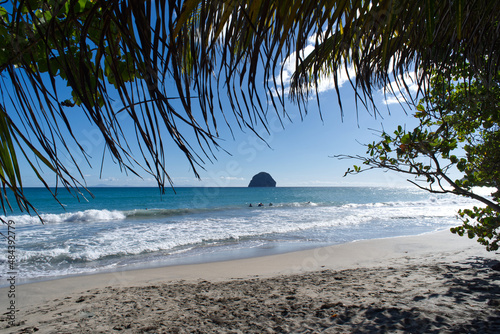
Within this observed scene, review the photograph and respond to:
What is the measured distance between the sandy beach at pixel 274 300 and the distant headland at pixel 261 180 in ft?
341

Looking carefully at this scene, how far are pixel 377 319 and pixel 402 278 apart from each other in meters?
1.96

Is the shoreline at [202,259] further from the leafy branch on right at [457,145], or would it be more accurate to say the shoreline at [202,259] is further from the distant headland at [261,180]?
the distant headland at [261,180]

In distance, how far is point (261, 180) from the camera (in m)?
111

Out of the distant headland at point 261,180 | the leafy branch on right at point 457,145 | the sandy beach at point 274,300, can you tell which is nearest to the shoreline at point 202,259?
the sandy beach at point 274,300

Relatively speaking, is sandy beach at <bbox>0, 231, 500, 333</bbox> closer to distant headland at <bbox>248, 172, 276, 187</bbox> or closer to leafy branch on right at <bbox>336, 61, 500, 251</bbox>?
leafy branch on right at <bbox>336, 61, 500, 251</bbox>

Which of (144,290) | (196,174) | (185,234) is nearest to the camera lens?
(196,174)

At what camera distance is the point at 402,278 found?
4.51m

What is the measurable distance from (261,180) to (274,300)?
352 feet

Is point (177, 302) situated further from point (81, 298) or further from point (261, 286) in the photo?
point (81, 298)

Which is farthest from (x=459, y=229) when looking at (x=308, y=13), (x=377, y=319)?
(x=308, y=13)

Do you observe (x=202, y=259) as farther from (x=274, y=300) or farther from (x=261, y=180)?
(x=261, y=180)

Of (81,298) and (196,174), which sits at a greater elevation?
(196,174)

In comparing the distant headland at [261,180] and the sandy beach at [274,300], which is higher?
the distant headland at [261,180]

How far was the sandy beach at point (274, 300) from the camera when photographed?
2938 mm
